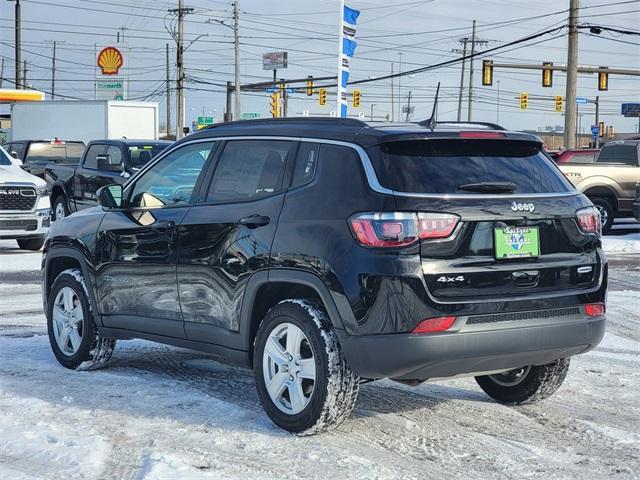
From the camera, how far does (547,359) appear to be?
17.9ft

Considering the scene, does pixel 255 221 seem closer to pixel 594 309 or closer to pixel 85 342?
pixel 594 309

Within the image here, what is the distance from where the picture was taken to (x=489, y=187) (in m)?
5.29

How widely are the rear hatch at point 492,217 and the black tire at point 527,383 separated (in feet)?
2.57

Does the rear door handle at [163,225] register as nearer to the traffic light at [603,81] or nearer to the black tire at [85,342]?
the black tire at [85,342]

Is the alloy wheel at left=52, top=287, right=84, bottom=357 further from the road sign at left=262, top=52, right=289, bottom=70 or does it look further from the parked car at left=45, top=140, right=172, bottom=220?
the road sign at left=262, top=52, right=289, bottom=70

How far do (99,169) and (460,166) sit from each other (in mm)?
13398

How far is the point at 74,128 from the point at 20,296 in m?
23.5

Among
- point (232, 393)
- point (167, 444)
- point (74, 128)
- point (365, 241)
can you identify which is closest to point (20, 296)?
point (232, 393)

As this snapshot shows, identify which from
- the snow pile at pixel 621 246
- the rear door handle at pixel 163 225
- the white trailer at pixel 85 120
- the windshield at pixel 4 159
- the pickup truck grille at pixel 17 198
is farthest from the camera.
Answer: the white trailer at pixel 85 120

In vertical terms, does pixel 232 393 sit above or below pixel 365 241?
below

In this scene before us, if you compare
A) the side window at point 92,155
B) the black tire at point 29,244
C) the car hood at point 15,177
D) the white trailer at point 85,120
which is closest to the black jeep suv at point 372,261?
the car hood at point 15,177

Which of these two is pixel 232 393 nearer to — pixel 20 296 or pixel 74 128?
pixel 20 296

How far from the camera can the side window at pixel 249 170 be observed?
5812 millimetres

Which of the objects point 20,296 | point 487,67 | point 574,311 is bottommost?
point 20,296
